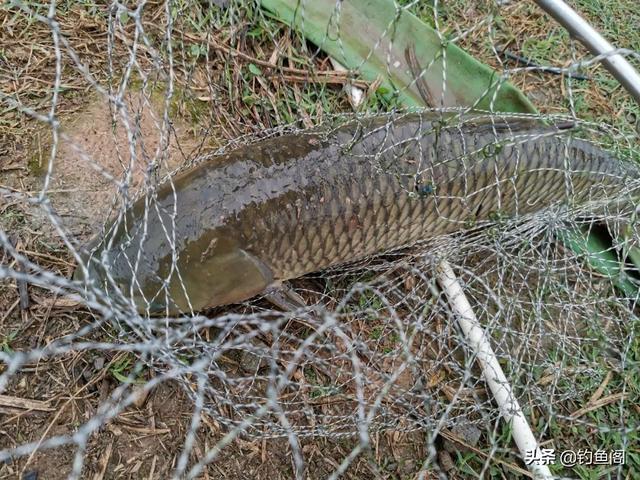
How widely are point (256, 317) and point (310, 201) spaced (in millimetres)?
473

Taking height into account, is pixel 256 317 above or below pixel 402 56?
below

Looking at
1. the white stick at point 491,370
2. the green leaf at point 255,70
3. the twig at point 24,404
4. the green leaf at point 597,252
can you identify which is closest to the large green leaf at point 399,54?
the green leaf at point 255,70

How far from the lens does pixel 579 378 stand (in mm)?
2496

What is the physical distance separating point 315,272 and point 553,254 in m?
1.10

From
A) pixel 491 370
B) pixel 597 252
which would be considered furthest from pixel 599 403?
pixel 597 252

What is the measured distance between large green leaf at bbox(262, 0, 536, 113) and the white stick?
0.90 metres

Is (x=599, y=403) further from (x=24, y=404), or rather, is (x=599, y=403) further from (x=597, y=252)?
(x=24, y=404)

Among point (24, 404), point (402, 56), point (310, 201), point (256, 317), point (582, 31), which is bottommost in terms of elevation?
point (24, 404)

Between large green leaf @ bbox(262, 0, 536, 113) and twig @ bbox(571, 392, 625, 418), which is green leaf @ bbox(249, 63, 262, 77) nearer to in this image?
large green leaf @ bbox(262, 0, 536, 113)

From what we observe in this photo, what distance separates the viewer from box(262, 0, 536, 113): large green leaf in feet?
9.22

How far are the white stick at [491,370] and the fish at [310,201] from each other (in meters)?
0.25

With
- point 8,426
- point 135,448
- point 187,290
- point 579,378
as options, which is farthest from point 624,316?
point 8,426

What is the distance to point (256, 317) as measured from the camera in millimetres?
2141

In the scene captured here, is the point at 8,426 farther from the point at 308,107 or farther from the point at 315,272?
the point at 308,107
